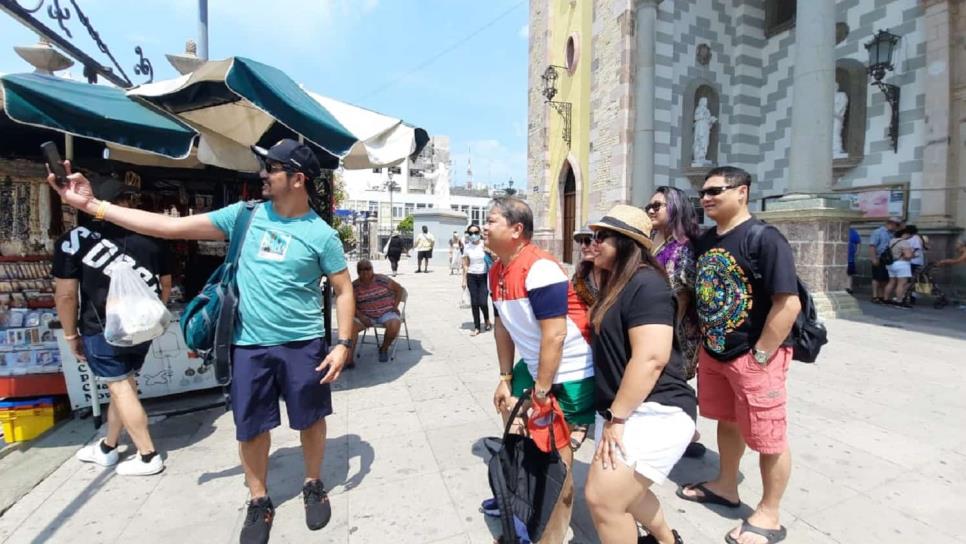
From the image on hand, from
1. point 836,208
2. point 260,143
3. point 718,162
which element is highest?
point 718,162

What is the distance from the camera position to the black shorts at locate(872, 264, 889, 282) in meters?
9.32

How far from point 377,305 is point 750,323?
4349 mm

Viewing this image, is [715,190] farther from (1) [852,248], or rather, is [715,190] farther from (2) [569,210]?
(2) [569,210]

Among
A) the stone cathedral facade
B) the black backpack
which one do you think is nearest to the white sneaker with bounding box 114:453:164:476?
the black backpack

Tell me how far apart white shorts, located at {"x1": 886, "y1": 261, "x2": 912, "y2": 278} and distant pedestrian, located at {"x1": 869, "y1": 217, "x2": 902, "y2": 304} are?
0.96ft

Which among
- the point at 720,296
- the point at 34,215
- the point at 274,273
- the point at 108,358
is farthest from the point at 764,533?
the point at 34,215

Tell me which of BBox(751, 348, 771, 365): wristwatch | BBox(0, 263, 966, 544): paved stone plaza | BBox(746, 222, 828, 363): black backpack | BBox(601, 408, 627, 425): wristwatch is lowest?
BBox(0, 263, 966, 544): paved stone plaza

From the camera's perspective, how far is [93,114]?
10.4 feet

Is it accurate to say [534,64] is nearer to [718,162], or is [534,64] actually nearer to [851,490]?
[718,162]

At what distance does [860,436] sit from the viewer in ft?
11.3

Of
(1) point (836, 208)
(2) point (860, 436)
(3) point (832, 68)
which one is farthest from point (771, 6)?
(2) point (860, 436)

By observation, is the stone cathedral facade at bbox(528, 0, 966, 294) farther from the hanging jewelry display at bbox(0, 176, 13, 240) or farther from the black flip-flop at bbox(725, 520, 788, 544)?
the hanging jewelry display at bbox(0, 176, 13, 240)

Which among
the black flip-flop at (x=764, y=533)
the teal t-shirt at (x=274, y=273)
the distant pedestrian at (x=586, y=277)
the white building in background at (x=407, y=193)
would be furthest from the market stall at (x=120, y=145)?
the white building in background at (x=407, y=193)

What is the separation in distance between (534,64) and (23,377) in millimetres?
17781
